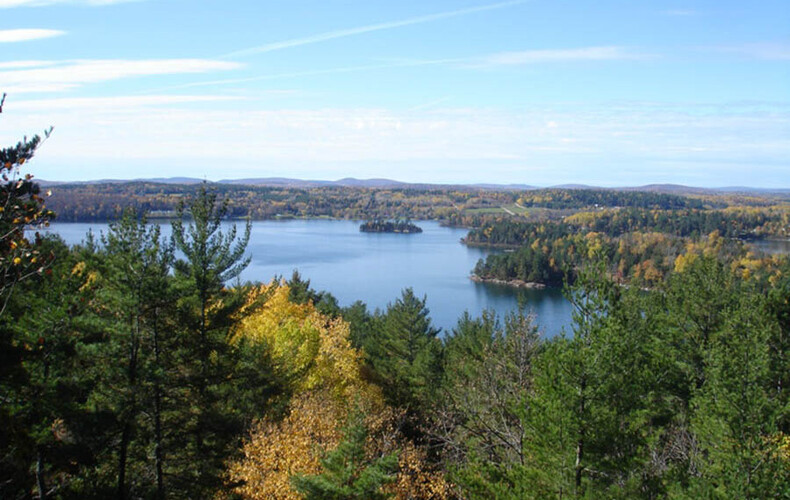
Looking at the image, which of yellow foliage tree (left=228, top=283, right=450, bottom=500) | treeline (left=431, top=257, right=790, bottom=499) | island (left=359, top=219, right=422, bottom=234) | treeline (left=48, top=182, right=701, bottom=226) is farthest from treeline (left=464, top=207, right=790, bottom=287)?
treeline (left=48, top=182, right=701, bottom=226)

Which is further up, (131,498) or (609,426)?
(609,426)

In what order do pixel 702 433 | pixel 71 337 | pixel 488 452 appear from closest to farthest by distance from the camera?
pixel 71 337, pixel 702 433, pixel 488 452

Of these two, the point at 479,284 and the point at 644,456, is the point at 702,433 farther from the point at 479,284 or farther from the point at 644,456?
the point at 479,284

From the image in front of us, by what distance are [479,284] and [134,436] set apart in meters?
53.4

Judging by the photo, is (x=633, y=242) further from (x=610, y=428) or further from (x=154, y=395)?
(x=154, y=395)

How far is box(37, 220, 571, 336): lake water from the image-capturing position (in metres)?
47.3

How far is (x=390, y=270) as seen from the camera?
212 feet

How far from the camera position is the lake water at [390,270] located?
47312mm

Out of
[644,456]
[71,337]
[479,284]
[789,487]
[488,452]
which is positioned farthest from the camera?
[479,284]

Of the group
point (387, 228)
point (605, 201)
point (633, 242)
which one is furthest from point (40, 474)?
point (605, 201)

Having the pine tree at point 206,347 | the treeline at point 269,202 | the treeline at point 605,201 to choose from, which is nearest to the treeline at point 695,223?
the treeline at point 605,201

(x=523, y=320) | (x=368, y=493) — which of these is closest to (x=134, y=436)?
(x=368, y=493)

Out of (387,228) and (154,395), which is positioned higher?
(154,395)

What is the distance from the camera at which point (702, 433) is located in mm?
8039
